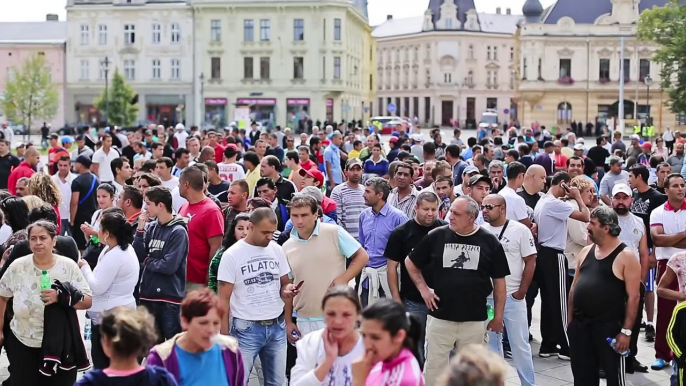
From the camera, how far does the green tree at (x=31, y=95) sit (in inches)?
2415

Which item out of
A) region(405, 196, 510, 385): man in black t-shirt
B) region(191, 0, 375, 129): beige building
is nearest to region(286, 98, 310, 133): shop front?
region(191, 0, 375, 129): beige building

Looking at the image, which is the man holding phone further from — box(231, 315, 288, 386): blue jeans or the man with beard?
box(231, 315, 288, 386): blue jeans

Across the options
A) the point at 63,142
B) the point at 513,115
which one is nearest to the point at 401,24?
the point at 513,115

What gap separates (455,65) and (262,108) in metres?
39.4

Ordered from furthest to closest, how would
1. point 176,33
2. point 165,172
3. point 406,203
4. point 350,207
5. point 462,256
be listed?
1. point 176,33
2. point 165,172
3. point 350,207
4. point 406,203
5. point 462,256

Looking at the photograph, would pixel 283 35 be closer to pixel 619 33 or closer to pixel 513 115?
pixel 619 33

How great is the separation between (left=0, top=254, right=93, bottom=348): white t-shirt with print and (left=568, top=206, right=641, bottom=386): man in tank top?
12.7 feet

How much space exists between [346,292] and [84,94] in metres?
71.5

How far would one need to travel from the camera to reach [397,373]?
489 centimetres

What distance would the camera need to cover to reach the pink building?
74.3m

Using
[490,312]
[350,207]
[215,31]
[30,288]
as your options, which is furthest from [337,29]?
[30,288]

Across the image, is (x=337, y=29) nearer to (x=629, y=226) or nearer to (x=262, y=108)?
(x=262, y=108)

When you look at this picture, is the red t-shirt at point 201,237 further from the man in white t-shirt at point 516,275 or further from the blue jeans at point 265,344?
the man in white t-shirt at point 516,275

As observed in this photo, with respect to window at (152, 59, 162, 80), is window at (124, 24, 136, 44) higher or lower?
higher
